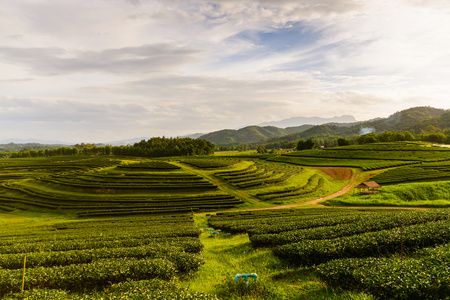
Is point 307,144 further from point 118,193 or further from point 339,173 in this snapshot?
point 118,193

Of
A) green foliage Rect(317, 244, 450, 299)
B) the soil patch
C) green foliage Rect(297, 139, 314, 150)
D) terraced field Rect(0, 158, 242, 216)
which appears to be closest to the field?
green foliage Rect(317, 244, 450, 299)

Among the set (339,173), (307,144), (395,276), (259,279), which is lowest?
(339,173)

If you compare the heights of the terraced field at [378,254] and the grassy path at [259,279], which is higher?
the terraced field at [378,254]

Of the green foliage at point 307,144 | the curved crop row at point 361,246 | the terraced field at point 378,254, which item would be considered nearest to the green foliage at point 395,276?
the terraced field at point 378,254

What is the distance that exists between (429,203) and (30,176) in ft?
481

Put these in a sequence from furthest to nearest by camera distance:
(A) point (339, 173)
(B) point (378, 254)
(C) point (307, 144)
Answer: (C) point (307, 144) < (A) point (339, 173) < (B) point (378, 254)

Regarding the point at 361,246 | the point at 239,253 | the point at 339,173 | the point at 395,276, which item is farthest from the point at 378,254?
the point at 339,173

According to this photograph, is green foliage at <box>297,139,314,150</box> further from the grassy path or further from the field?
the grassy path

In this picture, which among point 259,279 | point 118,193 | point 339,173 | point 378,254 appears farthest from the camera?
point 339,173

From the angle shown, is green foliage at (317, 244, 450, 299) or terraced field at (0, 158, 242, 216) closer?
green foliage at (317, 244, 450, 299)

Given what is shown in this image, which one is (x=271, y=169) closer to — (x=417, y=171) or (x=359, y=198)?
(x=359, y=198)

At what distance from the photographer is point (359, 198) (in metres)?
63.7

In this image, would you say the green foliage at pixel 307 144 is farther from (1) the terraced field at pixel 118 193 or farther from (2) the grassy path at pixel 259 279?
(2) the grassy path at pixel 259 279

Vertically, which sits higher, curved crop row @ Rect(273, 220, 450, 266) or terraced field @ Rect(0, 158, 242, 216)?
curved crop row @ Rect(273, 220, 450, 266)
